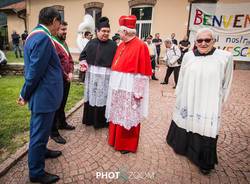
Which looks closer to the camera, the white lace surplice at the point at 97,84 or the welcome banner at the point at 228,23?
the white lace surplice at the point at 97,84

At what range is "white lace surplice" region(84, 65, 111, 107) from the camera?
3.52 metres

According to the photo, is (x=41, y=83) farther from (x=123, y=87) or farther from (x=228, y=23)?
(x=228, y=23)

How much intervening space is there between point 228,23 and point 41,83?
12449 mm

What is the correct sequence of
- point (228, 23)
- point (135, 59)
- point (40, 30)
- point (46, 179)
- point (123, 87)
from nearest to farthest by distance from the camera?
1. point (40, 30)
2. point (46, 179)
3. point (135, 59)
4. point (123, 87)
5. point (228, 23)

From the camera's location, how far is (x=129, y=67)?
2840mm

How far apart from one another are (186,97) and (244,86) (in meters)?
6.48

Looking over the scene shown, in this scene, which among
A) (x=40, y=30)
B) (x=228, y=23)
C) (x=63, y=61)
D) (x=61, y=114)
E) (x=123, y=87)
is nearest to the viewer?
(x=40, y=30)

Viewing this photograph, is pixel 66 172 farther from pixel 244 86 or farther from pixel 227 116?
pixel 244 86

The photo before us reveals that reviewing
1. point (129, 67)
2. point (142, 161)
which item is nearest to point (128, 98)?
point (129, 67)

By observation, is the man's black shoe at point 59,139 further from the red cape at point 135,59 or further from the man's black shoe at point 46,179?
the red cape at point 135,59

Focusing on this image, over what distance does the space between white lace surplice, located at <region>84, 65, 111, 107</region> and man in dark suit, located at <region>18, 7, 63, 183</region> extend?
1.28 m

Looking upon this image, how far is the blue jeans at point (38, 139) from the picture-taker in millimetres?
2178

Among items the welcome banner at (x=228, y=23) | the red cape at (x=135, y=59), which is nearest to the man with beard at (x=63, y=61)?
the red cape at (x=135, y=59)

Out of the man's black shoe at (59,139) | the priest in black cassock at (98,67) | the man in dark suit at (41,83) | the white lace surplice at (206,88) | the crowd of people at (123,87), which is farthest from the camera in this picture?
the priest in black cassock at (98,67)
